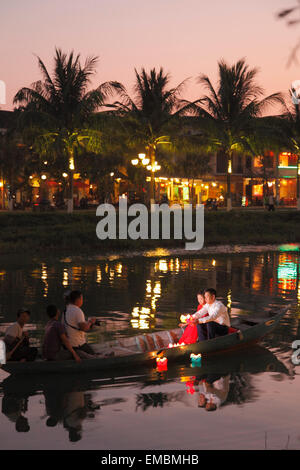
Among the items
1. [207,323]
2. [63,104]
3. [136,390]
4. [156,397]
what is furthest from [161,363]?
[63,104]

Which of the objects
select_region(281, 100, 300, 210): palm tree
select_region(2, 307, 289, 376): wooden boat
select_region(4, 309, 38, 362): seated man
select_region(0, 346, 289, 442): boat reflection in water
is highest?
select_region(281, 100, 300, 210): palm tree

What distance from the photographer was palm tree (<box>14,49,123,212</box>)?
37875mm

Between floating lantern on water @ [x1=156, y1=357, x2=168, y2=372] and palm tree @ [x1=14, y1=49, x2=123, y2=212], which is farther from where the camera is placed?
palm tree @ [x1=14, y1=49, x2=123, y2=212]

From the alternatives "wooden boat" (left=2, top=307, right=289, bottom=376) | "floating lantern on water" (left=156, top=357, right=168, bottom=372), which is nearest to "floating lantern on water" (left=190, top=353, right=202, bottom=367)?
"wooden boat" (left=2, top=307, right=289, bottom=376)

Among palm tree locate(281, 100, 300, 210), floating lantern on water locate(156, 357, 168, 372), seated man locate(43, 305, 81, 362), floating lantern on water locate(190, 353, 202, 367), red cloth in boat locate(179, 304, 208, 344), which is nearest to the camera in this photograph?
seated man locate(43, 305, 81, 362)

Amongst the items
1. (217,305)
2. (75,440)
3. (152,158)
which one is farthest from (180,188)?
(75,440)

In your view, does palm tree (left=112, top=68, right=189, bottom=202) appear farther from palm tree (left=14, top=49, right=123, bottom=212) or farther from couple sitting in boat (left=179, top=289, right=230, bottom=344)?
couple sitting in boat (left=179, top=289, right=230, bottom=344)

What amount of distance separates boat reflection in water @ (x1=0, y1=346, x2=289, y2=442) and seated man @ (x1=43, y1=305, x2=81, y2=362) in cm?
33

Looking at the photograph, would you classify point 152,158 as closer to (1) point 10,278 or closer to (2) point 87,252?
(2) point 87,252

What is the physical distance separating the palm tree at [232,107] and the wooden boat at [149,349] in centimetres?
2991

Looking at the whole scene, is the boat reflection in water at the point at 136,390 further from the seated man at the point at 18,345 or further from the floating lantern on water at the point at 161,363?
the seated man at the point at 18,345

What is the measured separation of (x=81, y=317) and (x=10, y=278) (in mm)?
12884

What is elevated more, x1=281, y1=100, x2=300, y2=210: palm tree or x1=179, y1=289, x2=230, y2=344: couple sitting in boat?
x1=281, y1=100, x2=300, y2=210: palm tree

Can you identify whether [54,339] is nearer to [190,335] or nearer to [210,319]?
[190,335]
